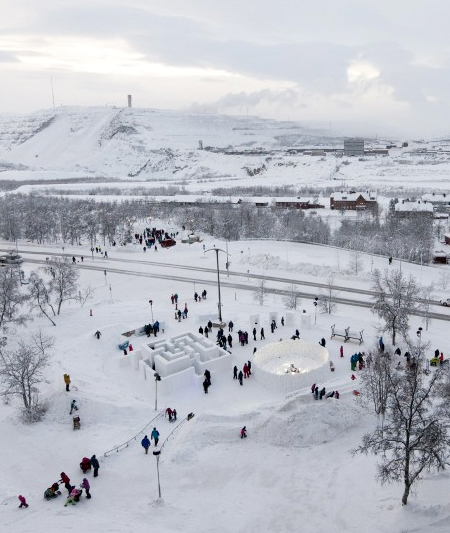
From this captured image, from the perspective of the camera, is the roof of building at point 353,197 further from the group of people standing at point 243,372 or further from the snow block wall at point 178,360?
the group of people standing at point 243,372

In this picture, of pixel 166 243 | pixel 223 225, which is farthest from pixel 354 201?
pixel 166 243

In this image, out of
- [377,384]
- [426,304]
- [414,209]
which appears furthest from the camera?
[414,209]

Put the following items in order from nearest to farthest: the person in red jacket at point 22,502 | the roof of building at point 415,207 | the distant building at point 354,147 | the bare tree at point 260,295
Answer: the person in red jacket at point 22,502
the bare tree at point 260,295
the roof of building at point 415,207
the distant building at point 354,147

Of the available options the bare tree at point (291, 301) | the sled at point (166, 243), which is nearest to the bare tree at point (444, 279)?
the bare tree at point (291, 301)

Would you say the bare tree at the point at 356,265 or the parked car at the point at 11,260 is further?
the parked car at the point at 11,260

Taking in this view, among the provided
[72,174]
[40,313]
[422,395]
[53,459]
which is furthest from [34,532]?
[72,174]

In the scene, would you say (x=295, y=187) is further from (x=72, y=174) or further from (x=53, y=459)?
(x=53, y=459)

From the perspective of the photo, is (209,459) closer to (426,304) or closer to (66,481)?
(66,481)
